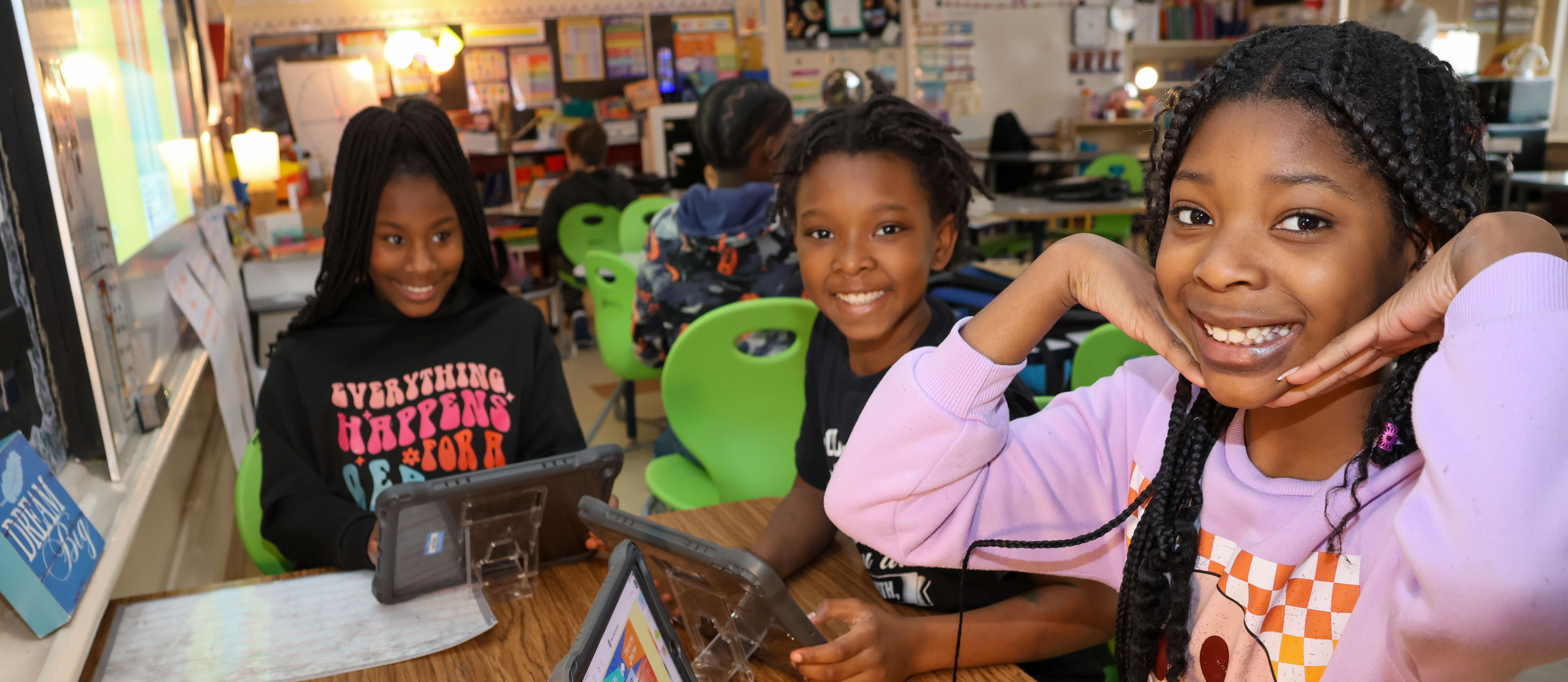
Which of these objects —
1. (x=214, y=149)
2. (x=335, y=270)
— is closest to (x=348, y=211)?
(x=335, y=270)

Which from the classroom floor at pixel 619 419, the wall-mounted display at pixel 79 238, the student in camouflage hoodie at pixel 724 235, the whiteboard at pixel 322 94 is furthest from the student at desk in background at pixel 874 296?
the whiteboard at pixel 322 94

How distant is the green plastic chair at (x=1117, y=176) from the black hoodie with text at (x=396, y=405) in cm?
422

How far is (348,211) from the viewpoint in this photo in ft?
4.54

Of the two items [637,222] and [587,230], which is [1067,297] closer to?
[637,222]

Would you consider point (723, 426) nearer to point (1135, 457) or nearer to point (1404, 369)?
point (1135, 457)

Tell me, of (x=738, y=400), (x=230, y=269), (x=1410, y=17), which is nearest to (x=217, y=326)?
(x=230, y=269)

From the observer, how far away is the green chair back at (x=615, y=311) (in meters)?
3.18

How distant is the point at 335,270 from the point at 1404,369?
51.5 inches

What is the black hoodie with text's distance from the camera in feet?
4.43

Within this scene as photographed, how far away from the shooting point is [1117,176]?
578 cm

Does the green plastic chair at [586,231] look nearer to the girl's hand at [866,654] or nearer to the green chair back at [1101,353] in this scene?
the green chair back at [1101,353]

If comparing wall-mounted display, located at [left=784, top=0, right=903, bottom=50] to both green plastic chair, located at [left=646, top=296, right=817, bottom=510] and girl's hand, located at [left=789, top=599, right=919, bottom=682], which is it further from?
girl's hand, located at [left=789, top=599, right=919, bottom=682]

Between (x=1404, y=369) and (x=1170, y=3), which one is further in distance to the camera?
(x=1170, y=3)

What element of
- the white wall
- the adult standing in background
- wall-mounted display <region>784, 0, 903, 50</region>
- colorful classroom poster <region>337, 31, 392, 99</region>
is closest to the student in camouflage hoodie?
colorful classroom poster <region>337, 31, 392, 99</region>
